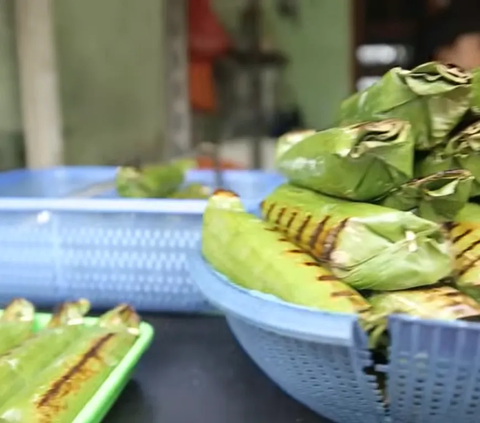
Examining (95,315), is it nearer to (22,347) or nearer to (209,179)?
(22,347)

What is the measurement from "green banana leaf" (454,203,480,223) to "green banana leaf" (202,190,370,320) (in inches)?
4.0

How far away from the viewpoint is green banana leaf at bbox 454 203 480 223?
1.49 ft

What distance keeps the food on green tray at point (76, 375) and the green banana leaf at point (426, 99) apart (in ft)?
0.78

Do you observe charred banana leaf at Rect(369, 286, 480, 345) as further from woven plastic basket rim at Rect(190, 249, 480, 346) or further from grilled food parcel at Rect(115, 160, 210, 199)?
grilled food parcel at Rect(115, 160, 210, 199)

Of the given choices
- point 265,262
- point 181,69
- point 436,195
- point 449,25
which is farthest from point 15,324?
point 449,25

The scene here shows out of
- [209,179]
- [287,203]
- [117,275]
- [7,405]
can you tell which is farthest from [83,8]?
[7,405]

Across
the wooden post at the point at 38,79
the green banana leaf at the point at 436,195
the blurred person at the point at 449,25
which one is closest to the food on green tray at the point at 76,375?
the green banana leaf at the point at 436,195

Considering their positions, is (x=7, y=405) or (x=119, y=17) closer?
(x=7, y=405)

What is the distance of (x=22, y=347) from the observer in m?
0.47

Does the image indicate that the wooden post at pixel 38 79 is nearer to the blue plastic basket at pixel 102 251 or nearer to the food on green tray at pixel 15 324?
the blue plastic basket at pixel 102 251

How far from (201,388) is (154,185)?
31 centimetres

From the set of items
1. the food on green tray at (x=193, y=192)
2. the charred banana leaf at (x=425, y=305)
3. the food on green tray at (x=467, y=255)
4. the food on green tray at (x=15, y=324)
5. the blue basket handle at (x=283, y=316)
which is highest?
the food on green tray at (x=467, y=255)

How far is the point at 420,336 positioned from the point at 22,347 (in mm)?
267

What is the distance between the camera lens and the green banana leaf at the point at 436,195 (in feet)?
1.37
